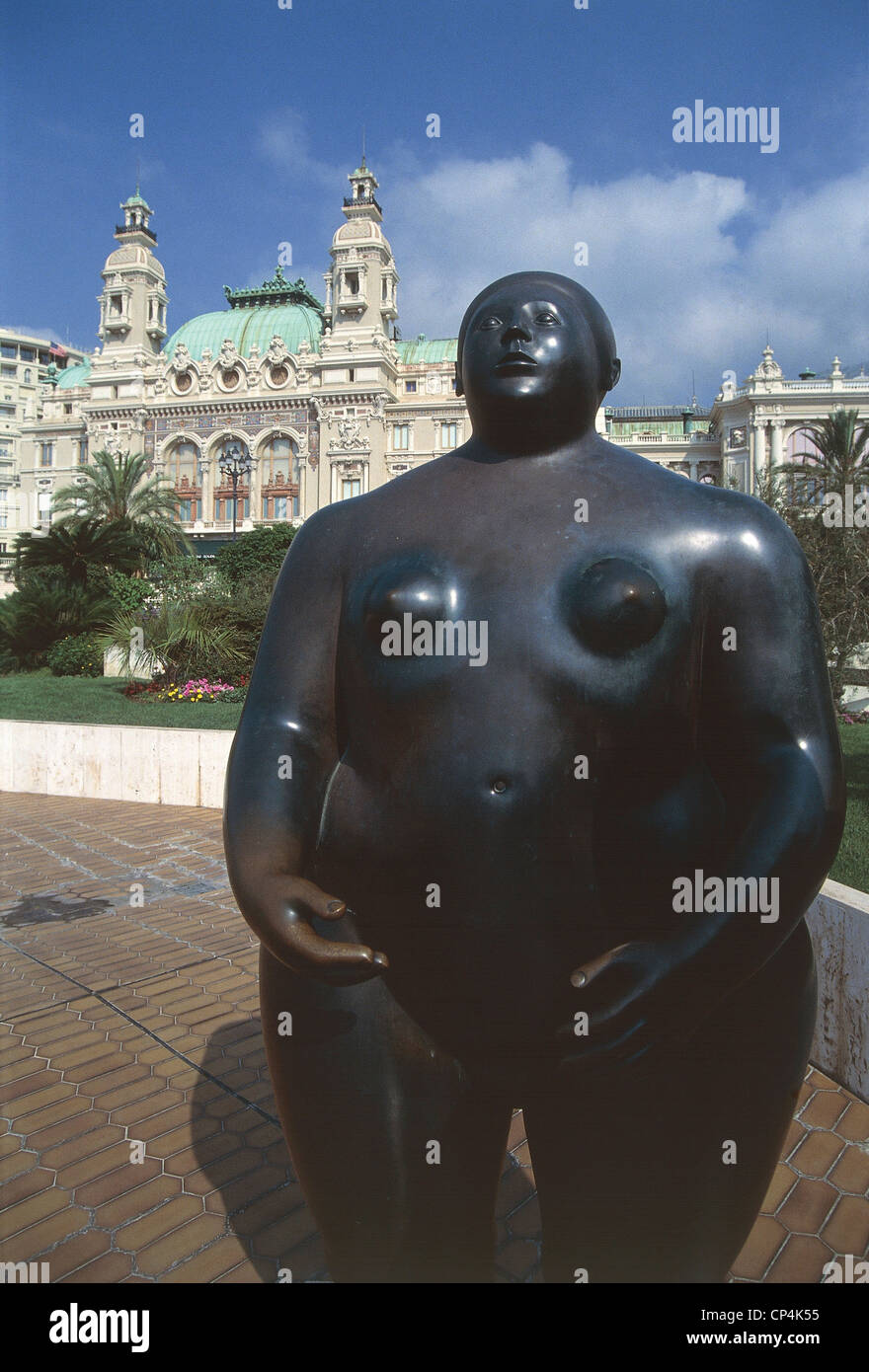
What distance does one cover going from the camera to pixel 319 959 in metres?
1.54

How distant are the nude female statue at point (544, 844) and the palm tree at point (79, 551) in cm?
2518

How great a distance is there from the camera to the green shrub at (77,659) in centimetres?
2234

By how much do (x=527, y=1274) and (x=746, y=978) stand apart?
4.98 feet

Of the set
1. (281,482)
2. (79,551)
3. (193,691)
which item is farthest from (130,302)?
(193,691)

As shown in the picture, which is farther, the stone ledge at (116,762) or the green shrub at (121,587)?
the green shrub at (121,587)

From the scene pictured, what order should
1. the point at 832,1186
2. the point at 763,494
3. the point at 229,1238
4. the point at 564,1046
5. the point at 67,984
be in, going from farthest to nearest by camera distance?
1. the point at 763,494
2. the point at 67,984
3. the point at 832,1186
4. the point at 229,1238
5. the point at 564,1046

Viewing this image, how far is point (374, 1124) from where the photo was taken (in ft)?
5.51

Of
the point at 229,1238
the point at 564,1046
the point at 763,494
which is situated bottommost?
the point at 229,1238

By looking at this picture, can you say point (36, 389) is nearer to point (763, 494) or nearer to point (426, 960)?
point (763, 494)

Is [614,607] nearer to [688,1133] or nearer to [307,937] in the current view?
[307,937]

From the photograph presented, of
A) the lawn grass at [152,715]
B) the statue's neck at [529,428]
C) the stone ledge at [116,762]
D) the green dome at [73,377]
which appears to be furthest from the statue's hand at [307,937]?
the green dome at [73,377]

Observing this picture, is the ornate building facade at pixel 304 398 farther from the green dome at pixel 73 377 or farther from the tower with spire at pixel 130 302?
the green dome at pixel 73 377

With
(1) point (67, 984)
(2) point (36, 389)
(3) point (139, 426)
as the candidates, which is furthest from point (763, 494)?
(2) point (36, 389)
